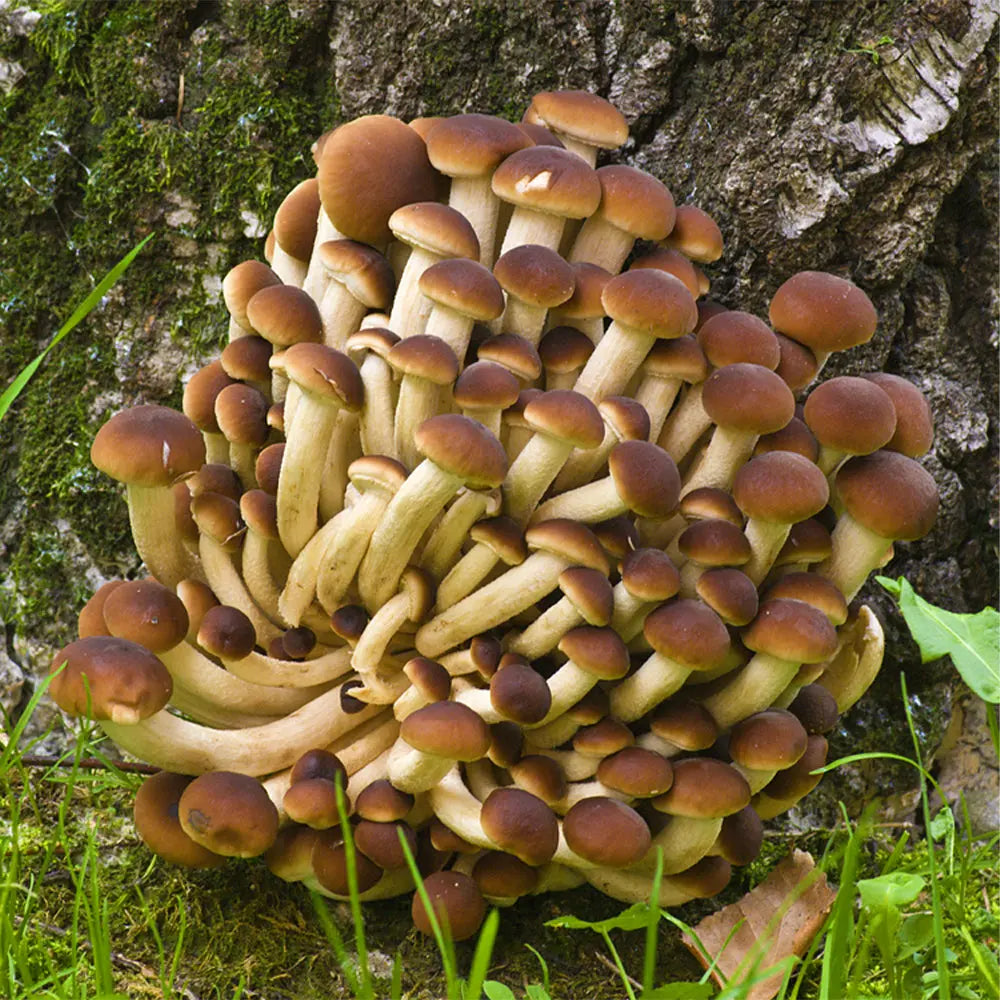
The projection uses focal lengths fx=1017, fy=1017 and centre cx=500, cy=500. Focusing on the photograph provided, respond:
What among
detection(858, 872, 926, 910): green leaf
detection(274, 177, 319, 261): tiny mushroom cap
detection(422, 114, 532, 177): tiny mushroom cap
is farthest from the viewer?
detection(274, 177, 319, 261): tiny mushroom cap

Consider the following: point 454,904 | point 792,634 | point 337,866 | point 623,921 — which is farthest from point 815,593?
point 337,866

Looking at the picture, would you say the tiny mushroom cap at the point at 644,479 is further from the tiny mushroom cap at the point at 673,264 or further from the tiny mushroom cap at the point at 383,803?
the tiny mushroom cap at the point at 383,803

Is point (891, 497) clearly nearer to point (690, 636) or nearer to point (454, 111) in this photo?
point (690, 636)

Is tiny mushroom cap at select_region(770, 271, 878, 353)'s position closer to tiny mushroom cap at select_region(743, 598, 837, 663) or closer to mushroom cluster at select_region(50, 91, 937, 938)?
mushroom cluster at select_region(50, 91, 937, 938)

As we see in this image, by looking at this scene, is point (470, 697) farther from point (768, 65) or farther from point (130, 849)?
point (768, 65)

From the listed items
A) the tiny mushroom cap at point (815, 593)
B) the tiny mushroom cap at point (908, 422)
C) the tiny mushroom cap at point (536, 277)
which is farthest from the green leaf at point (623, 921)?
the tiny mushroom cap at point (536, 277)

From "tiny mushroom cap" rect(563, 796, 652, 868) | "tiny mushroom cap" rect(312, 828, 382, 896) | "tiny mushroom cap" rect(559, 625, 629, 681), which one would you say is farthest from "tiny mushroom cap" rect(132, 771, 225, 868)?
"tiny mushroom cap" rect(559, 625, 629, 681)
